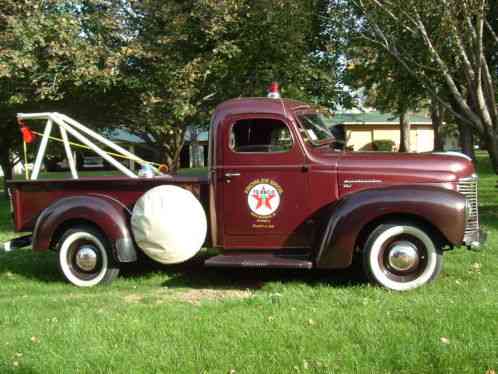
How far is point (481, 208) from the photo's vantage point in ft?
39.4

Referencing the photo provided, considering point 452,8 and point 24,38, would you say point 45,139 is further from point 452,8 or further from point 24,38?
point 452,8

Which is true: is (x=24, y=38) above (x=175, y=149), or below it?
above

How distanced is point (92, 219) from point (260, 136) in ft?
6.61

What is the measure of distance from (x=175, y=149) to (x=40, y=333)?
10778 millimetres

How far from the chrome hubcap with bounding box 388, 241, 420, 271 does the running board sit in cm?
79

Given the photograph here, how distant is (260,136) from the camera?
6.17 m

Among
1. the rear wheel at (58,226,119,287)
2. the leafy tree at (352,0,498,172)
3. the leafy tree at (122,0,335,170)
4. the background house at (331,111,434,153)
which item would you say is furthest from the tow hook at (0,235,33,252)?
the background house at (331,111,434,153)

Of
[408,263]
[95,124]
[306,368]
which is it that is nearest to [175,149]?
[95,124]

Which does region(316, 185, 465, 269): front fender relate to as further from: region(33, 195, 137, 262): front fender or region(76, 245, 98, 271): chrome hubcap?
region(76, 245, 98, 271): chrome hubcap

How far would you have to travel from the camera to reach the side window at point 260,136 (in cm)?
600

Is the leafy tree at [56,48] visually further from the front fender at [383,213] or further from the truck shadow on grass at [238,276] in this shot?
the front fender at [383,213]

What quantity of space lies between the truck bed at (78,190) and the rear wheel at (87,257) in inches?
17.5

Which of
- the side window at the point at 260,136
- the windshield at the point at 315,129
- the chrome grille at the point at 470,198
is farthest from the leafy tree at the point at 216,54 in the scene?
the chrome grille at the point at 470,198

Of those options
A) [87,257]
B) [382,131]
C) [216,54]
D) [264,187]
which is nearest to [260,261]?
[264,187]
